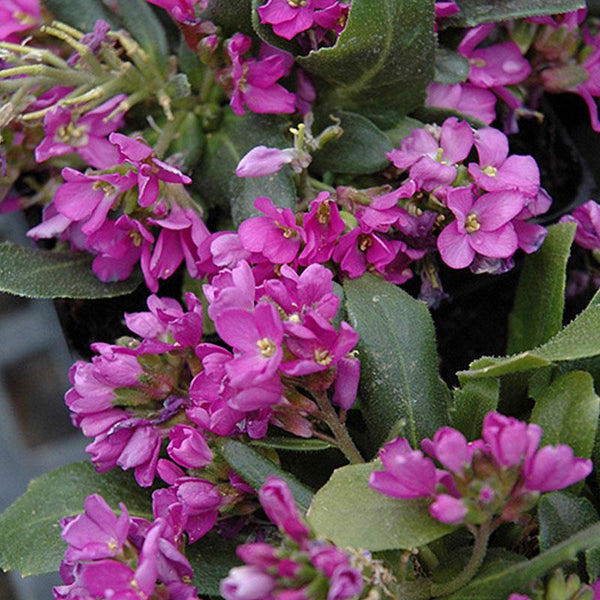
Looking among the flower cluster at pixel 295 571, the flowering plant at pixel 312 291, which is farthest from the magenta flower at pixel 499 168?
the flower cluster at pixel 295 571

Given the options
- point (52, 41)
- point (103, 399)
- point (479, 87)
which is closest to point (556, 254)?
point (479, 87)

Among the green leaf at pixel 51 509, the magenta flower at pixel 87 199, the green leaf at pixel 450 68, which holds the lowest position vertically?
the green leaf at pixel 51 509

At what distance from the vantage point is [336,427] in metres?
0.55

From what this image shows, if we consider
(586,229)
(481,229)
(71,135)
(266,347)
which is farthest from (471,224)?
(71,135)

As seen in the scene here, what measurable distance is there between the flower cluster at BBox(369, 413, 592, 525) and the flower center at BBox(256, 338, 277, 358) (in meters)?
0.09

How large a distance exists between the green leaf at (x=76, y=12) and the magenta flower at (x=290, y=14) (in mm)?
190

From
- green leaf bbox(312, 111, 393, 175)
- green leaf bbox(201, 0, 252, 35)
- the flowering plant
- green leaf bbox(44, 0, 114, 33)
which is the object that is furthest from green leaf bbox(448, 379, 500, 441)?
green leaf bbox(44, 0, 114, 33)

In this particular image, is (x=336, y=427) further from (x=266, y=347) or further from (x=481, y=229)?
(x=481, y=229)

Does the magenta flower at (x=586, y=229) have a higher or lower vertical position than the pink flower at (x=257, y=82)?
lower

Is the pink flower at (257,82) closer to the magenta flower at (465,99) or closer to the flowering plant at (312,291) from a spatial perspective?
the flowering plant at (312,291)

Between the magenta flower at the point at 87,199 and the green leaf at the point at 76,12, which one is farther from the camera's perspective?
the green leaf at the point at 76,12

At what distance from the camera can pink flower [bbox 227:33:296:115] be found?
0.69 m

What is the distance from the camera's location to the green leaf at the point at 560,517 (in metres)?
0.51

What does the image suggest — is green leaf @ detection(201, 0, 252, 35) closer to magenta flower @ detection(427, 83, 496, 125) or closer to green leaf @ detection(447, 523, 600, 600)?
magenta flower @ detection(427, 83, 496, 125)
